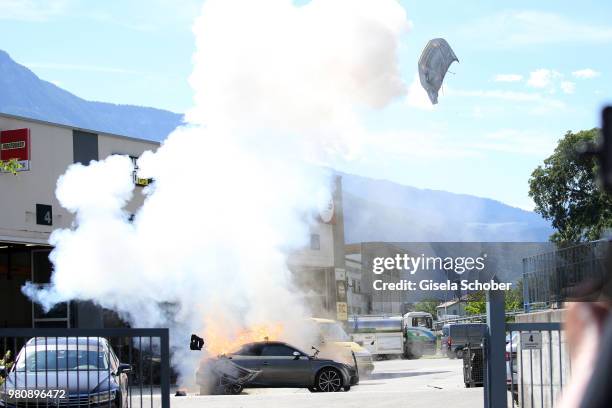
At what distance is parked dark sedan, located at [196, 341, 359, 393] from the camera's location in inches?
916

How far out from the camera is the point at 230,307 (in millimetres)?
27500

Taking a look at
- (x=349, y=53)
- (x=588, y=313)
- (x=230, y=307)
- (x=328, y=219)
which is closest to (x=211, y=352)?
(x=230, y=307)

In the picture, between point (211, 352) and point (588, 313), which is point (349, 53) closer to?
point (211, 352)

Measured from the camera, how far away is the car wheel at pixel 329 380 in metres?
23.2

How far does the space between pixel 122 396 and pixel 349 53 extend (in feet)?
50.9

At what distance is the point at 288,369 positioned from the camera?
2333 centimetres

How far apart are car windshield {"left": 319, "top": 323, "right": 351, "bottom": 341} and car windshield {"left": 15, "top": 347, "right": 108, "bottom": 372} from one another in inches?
822

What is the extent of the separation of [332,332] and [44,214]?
11142 millimetres

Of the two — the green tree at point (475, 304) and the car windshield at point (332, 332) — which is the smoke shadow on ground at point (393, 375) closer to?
the car windshield at point (332, 332)

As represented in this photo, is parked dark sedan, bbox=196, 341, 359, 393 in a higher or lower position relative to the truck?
higher

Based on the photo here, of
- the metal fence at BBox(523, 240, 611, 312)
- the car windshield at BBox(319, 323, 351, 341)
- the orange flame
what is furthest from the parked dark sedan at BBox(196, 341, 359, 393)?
the metal fence at BBox(523, 240, 611, 312)

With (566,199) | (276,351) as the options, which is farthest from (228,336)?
(566,199)

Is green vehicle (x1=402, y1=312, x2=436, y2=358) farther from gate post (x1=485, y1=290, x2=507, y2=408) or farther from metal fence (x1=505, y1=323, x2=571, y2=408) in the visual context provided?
gate post (x1=485, y1=290, x2=507, y2=408)

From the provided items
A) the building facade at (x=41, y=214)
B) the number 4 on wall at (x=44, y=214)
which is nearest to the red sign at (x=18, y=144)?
the building facade at (x=41, y=214)
